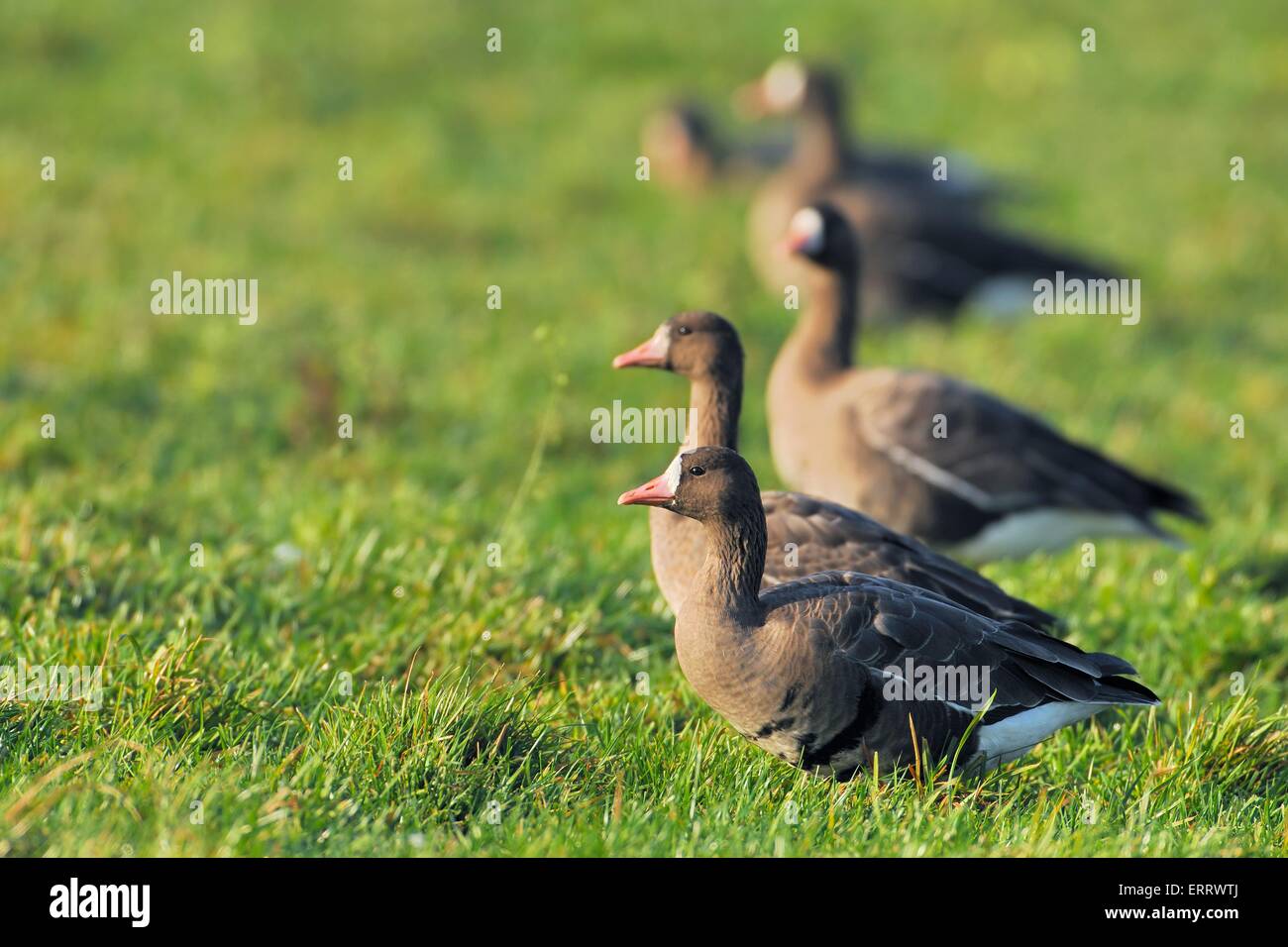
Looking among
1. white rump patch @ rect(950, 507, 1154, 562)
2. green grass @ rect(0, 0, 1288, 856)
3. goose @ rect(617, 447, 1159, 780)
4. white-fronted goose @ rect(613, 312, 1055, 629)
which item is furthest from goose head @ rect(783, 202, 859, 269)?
goose @ rect(617, 447, 1159, 780)

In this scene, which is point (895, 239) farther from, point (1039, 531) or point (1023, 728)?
point (1023, 728)

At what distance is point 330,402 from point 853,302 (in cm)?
296

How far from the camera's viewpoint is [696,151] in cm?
1603

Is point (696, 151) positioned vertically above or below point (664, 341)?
above

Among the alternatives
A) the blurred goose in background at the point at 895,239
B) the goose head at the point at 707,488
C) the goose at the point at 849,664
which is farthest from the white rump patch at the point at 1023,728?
the blurred goose in background at the point at 895,239

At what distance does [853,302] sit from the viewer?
8.58 m

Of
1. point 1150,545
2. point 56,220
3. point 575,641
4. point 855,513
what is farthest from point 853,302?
point 56,220

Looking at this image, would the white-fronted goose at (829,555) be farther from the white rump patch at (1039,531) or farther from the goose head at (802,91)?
the goose head at (802,91)

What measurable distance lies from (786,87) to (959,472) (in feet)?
22.7

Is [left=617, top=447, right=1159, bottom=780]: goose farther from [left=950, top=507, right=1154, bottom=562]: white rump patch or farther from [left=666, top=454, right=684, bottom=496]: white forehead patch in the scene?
[left=950, top=507, right=1154, bottom=562]: white rump patch

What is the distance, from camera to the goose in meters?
4.91

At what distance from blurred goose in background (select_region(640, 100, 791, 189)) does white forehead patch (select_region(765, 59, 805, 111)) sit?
160 centimetres

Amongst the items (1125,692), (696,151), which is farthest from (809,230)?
(696,151)
